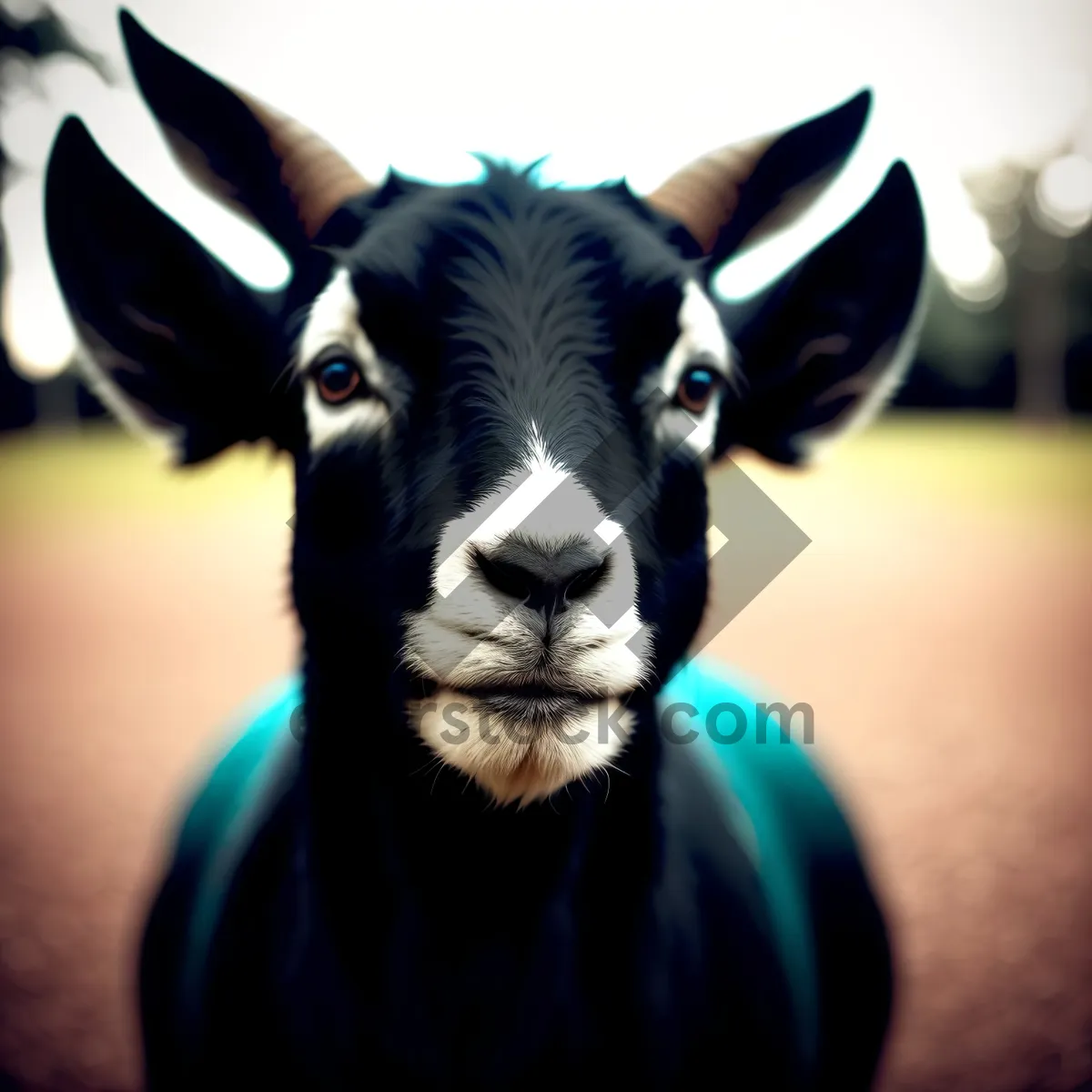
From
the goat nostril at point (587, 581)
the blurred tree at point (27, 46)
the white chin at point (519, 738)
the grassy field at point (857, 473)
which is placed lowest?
the grassy field at point (857, 473)

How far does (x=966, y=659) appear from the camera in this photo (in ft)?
30.8

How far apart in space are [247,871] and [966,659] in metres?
8.75

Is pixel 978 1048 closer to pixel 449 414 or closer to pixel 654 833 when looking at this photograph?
pixel 654 833

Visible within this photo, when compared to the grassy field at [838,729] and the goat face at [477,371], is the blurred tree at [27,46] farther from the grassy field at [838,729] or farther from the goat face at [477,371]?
the grassy field at [838,729]

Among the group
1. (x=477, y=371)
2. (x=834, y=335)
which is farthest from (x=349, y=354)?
(x=834, y=335)

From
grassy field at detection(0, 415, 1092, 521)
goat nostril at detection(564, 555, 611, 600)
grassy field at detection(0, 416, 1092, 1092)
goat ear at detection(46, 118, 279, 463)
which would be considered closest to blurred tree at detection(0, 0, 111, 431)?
goat ear at detection(46, 118, 279, 463)

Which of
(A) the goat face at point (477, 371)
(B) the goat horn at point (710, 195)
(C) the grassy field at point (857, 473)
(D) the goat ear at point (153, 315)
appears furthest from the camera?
(C) the grassy field at point (857, 473)

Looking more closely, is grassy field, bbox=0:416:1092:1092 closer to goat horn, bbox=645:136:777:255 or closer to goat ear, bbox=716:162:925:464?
goat ear, bbox=716:162:925:464

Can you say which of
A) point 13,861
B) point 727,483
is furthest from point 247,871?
point 13,861

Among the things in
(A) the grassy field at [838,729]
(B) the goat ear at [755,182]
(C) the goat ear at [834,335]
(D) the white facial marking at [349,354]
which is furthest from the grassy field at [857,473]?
(D) the white facial marking at [349,354]

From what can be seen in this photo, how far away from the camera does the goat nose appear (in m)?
1.47

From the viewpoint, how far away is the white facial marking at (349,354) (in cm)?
181

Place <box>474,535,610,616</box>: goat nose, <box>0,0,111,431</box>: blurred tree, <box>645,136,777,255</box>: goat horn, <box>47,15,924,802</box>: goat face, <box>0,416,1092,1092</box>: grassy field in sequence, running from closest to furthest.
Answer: <box>474,535,610,616</box>: goat nose
<box>47,15,924,802</box>: goat face
<box>645,136,777,255</box>: goat horn
<box>0,0,111,431</box>: blurred tree
<box>0,416,1092,1092</box>: grassy field

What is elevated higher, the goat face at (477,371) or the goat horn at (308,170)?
the goat horn at (308,170)
